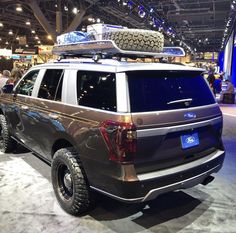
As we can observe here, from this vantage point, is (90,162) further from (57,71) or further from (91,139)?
(57,71)

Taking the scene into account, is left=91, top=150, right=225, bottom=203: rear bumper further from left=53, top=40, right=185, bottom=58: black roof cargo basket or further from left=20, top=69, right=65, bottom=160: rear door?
left=53, top=40, right=185, bottom=58: black roof cargo basket

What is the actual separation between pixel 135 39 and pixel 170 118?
1.16m

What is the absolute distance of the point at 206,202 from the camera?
3.49 meters

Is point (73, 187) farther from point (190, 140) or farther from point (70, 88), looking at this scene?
point (190, 140)

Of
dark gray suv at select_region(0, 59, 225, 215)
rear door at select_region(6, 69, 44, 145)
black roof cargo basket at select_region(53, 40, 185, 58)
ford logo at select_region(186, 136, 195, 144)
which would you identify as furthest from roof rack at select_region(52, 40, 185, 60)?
ford logo at select_region(186, 136, 195, 144)

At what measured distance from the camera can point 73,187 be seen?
9.74 feet

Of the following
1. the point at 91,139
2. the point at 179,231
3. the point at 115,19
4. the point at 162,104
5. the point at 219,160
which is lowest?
the point at 179,231

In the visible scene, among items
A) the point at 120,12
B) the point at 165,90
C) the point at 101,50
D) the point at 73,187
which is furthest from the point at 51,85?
the point at 120,12

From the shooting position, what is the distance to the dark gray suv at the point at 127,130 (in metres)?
2.47

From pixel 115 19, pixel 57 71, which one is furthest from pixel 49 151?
pixel 115 19

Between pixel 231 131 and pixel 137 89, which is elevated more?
pixel 137 89

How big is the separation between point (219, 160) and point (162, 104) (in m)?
1.08

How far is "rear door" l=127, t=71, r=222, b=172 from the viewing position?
251 cm

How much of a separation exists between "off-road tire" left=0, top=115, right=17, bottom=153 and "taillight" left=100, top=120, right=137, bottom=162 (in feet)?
10.1
